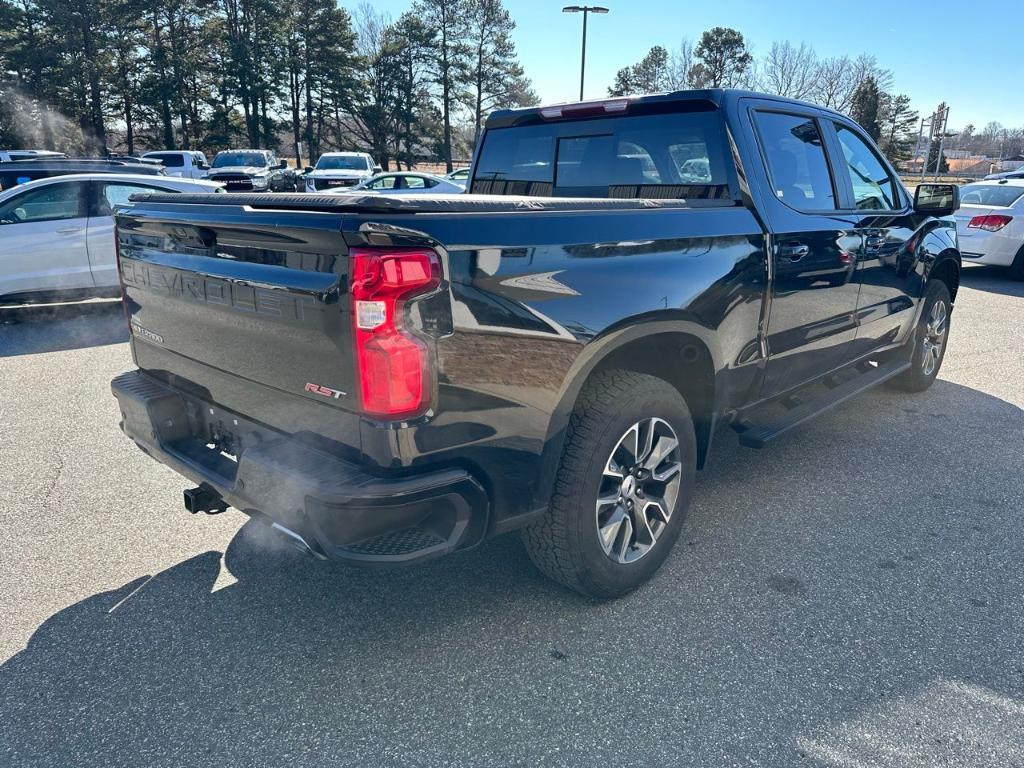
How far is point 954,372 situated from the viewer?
253 inches

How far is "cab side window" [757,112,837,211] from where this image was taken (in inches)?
138

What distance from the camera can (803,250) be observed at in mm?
3480

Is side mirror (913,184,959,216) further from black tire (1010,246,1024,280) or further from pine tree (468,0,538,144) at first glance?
pine tree (468,0,538,144)

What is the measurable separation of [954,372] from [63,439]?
6967mm

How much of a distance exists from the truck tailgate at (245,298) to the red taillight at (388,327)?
0.05 m

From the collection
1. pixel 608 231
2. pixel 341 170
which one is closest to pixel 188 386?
pixel 608 231

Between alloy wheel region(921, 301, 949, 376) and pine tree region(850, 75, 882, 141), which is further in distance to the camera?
pine tree region(850, 75, 882, 141)

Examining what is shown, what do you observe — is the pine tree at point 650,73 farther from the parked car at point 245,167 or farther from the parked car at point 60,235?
the parked car at point 60,235

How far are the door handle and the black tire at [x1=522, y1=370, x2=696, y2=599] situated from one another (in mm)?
935

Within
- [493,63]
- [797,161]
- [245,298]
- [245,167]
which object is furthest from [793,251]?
[493,63]

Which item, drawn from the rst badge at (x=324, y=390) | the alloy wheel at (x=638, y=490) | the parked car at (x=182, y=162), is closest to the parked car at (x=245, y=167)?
the parked car at (x=182, y=162)

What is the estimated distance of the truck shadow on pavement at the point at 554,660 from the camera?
2168mm

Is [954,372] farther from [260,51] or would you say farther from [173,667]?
[260,51]

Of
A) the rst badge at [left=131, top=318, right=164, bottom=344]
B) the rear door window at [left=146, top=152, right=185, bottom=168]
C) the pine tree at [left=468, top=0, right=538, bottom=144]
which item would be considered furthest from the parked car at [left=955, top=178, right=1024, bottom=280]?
the pine tree at [left=468, top=0, right=538, bottom=144]
